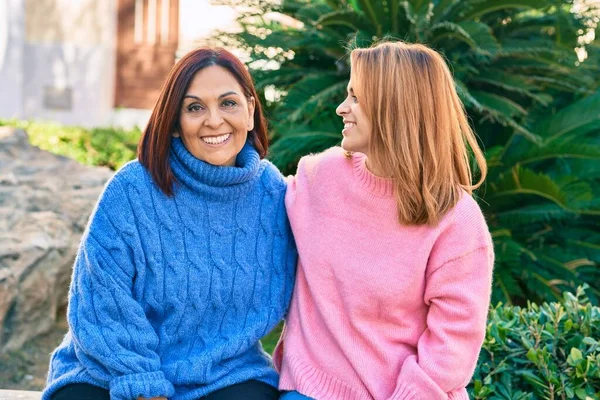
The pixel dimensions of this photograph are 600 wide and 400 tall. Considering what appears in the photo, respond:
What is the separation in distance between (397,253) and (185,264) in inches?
28.4

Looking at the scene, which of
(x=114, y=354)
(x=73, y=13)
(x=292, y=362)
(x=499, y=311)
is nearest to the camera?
(x=114, y=354)

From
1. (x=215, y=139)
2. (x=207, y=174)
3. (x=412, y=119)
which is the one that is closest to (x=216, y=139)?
(x=215, y=139)

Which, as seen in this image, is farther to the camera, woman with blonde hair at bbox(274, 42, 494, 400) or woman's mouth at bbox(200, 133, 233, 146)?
woman's mouth at bbox(200, 133, 233, 146)

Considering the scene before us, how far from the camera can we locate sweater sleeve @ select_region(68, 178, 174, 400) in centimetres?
285

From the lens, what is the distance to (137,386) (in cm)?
283

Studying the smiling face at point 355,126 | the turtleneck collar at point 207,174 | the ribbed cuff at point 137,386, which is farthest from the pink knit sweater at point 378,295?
the ribbed cuff at point 137,386

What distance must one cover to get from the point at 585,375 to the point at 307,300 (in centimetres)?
107

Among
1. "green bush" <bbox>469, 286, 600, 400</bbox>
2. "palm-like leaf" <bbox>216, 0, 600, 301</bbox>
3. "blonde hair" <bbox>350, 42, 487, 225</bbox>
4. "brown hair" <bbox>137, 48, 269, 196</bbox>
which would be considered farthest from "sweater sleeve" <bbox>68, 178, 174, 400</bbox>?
"palm-like leaf" <bbox>216, 0, 600, 301</bbox>

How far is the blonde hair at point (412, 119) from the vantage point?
2875 millimetres

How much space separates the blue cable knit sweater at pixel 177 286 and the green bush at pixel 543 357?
867 millimetres

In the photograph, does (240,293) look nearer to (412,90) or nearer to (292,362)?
(292,362)

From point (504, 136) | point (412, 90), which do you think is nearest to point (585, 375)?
point (412, 90)

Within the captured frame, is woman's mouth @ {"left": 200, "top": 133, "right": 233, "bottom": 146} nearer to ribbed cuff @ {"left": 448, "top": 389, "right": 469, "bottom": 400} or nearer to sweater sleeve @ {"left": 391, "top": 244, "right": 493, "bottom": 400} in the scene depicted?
sweater sleeve @ {"left": 391, "top": 244, "right": 493, "bottom": 400}

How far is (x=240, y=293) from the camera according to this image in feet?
10.2
